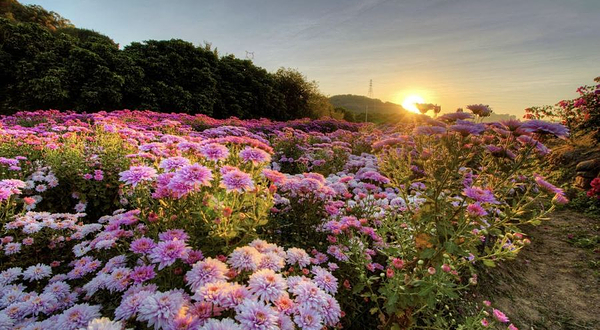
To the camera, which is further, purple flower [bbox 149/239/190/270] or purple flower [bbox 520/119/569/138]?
purple flower [bbox 520/119/569/138]

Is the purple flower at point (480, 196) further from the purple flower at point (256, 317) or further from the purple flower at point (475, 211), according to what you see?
the purple flower at point (256, 317)

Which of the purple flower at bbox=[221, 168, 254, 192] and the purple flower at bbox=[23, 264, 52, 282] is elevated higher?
the purple flower at bbox=[221, 168, 254, 192]

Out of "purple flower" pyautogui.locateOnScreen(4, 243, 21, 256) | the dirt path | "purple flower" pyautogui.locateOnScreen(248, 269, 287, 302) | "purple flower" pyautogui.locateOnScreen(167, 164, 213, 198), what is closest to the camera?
"purple flower" pyautogui.locateOnScreen(248, 269, 287, 302)

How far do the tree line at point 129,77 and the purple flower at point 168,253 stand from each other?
18.6 metres

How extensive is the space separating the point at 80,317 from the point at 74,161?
122 inches

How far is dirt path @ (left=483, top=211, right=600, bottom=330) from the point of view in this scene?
3205mm

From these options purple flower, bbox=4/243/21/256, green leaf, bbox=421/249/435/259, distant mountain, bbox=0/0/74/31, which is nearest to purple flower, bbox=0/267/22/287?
purple flower, bbox=4/243/21/256

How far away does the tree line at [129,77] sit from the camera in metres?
15.7

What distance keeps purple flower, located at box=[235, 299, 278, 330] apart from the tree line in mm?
19223

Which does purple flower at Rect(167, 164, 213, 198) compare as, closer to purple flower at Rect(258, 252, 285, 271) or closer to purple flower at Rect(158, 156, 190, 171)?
purple flower at Rect(158, 156, 190, 171)

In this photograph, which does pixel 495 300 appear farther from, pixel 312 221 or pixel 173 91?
pixel 173 91

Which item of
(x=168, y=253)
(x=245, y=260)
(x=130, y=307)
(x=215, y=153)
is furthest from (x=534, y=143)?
(x=130, y=307)

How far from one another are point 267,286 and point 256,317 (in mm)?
199

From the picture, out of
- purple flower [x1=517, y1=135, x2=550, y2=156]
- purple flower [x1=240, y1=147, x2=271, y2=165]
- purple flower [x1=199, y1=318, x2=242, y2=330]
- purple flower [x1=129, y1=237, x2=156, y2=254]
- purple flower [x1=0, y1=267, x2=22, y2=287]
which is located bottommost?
purple flower [x1=0, y1=267, x2=22, y2=287]
